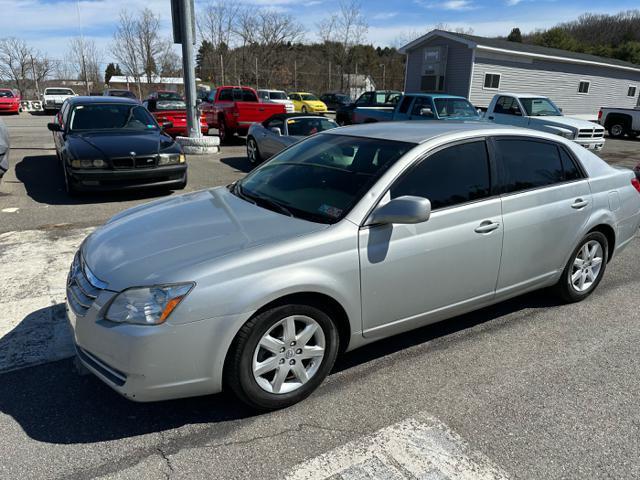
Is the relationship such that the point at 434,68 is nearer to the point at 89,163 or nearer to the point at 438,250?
the point at 89,163

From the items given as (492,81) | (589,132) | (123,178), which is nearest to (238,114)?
(123,178)

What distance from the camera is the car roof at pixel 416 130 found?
3451 mm

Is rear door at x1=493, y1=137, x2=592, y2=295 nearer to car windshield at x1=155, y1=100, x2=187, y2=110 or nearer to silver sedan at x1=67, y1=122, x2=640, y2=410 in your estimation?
silver sedan at x1=67, y1=122, x2=640, y2=410

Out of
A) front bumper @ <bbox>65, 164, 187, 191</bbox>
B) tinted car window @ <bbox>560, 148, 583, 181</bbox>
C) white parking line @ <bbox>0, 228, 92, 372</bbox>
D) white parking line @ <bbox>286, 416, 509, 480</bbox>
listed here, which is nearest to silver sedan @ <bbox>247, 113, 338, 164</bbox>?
front bumper @ <bbox>65, 164, 187, 191</bbox>

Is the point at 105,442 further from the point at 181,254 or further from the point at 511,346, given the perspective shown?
the point at 511,346

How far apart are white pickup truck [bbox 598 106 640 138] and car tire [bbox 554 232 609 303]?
21.8 metres

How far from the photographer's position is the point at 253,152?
11.6 metres

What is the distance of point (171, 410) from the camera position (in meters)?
2.81

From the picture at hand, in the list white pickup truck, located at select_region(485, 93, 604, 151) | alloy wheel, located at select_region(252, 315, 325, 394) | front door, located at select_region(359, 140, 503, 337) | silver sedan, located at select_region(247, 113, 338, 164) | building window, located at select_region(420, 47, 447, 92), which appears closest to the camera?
alloy wheel, located at select_region(252, 315, 325, 394)

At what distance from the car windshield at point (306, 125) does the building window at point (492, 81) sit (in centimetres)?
1847

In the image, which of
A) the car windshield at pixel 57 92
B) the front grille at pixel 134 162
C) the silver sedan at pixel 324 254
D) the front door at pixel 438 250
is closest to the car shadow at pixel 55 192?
the front grille at pixel 134 162

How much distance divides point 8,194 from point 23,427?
6762mm

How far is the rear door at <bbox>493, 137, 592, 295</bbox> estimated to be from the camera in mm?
3547

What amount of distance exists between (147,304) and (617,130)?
1021 inches
